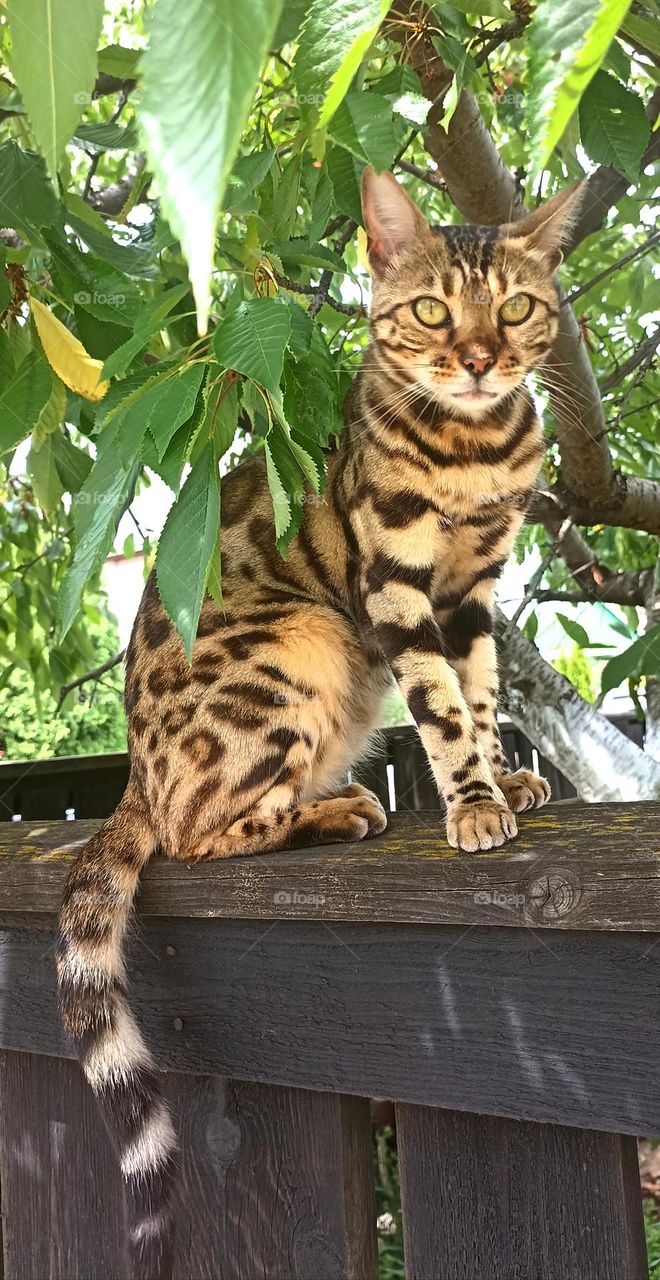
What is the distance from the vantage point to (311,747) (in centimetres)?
201

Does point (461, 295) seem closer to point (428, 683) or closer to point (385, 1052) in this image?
point (428, 683)

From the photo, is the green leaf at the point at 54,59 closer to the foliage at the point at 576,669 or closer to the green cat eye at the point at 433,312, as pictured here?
the green cat eye at the point at 433,312

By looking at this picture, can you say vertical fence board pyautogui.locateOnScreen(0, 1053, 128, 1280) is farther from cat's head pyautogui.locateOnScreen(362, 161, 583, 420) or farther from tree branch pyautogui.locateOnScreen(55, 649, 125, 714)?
tree branch pyautogui.locateOnScreen(55, 649, 125, 714)

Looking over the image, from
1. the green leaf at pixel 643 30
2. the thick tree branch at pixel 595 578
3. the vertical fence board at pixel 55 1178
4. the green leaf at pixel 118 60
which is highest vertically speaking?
the green leaf at pixel 118 60

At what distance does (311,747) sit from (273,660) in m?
0.17

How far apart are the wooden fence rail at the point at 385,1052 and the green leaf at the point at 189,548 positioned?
1.44 feet

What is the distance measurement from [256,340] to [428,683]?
1.04 m

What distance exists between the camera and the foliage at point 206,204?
0.42 metres

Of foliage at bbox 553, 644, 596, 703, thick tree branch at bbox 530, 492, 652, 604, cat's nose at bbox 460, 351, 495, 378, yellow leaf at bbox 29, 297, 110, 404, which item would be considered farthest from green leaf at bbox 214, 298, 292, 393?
foliage at bbox 553, 644, 596, 703

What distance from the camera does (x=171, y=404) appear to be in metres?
1.10

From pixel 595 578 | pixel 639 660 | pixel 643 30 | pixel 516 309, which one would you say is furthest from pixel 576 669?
pixel 643 30

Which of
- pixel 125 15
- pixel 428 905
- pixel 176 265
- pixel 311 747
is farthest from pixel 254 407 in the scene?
pixel 125 15

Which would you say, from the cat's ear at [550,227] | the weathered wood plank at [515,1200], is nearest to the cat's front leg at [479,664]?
the cat's ear at [550,227]

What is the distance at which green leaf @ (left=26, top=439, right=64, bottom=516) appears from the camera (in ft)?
7.11
